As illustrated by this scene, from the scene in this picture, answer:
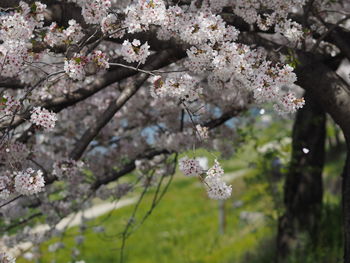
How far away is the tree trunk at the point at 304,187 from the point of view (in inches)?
340

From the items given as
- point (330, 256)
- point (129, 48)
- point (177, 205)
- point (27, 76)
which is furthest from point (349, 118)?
point (177, 205)

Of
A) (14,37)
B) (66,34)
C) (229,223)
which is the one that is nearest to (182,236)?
(229,223)

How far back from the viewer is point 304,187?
8.86 meters

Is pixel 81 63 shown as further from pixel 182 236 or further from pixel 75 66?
pixel 182 236

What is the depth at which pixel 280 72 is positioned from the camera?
3.90m

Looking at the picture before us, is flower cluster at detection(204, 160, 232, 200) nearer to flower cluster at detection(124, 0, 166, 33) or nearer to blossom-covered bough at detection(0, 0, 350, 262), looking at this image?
blossom-covered bough at detection(0, 0, 350, 262)

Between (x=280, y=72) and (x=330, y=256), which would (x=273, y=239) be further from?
(x=280, y=72)

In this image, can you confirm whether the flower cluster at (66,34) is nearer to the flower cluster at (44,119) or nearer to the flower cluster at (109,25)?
the flower cluster at (109,25)

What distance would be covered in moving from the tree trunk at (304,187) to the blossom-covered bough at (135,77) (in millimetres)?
1681

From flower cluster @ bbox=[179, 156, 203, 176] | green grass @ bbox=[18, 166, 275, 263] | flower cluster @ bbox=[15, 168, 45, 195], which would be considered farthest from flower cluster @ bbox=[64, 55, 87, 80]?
green grass @ bbox=[18, 166, 275, 263]

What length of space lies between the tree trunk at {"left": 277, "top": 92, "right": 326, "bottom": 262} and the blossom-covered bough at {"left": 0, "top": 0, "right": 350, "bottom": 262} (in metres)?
1.68

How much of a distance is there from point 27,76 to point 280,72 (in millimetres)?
3148

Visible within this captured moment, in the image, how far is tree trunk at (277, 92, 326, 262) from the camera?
8625 millimetres

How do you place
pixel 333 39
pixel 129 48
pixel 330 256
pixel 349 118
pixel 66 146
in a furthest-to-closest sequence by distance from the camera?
pixel 330 256
pixel 66 146
pixel 333 39
pixel 349 118
pixel 129 48
